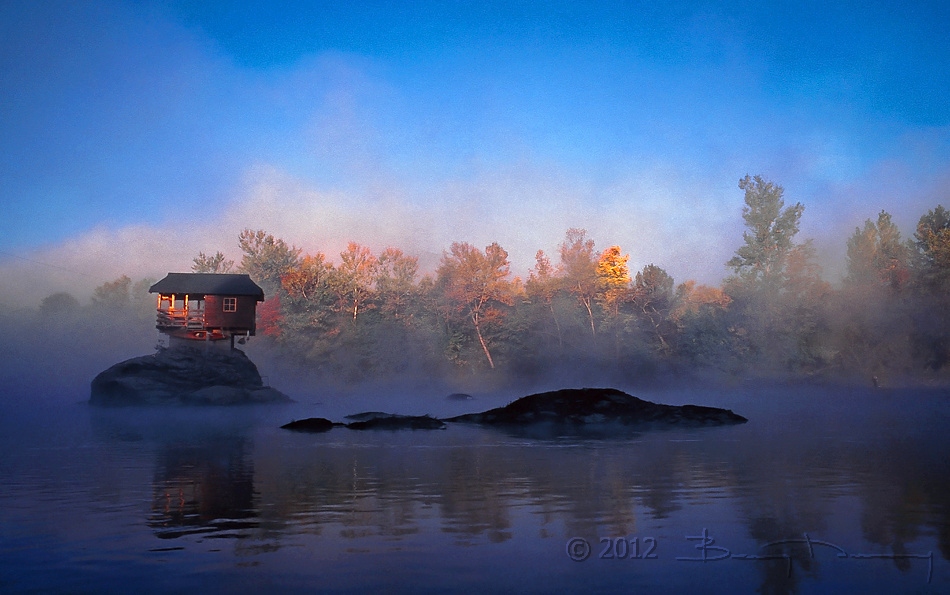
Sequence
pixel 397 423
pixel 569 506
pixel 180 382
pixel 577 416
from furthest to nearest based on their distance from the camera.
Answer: pixel 180 382 → pixel 397 423 → pixel 577 416 → pixel 569 506

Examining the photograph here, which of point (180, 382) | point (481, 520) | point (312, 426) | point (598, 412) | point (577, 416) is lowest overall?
point (481, 520)

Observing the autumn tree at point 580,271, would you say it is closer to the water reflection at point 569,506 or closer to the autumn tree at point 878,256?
the autumn tree at point 878,256

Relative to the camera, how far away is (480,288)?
283 ft

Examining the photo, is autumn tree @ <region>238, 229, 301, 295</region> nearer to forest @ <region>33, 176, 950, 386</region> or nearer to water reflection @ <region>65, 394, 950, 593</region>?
forest @ <region>33, 176, 950, 386</region>

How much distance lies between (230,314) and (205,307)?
217 cm

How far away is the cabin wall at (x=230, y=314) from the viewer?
61.0 meters

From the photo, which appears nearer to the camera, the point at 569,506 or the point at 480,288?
the point at 569,506

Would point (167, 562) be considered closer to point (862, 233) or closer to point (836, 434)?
point (836, 434)

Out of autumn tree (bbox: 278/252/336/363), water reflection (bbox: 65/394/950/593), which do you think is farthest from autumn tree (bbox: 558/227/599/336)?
water reflection (bbox: 65/394/950/593)

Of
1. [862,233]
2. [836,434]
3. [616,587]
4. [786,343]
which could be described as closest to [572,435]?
[836,434]

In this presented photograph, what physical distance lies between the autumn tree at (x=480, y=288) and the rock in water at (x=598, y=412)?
50.5 m

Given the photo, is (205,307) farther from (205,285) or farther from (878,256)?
(878,256)

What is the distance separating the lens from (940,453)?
20.1 m

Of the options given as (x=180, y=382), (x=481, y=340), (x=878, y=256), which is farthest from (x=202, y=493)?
(x=878, y=256)
